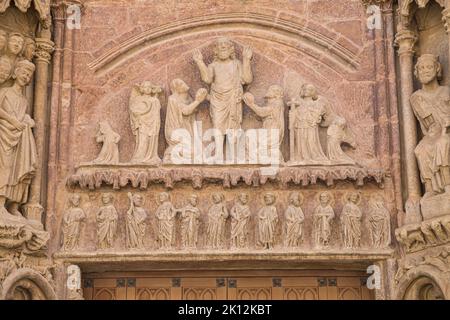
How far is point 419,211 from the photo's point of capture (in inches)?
405

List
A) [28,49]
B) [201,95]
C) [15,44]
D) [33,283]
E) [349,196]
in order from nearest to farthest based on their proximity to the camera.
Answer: [33,283] → [15,44] → [349,196] → [28,49] → [201,95]

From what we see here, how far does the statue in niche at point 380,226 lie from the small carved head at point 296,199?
2.32 feet

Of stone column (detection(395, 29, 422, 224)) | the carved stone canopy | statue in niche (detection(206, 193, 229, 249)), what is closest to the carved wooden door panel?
statue in niche (detection(206, 193, 229, 249))

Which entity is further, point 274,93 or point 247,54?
point 247,54

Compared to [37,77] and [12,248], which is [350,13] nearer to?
[37,77]

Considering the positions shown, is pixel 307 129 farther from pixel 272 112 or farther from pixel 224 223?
pixel 224 223

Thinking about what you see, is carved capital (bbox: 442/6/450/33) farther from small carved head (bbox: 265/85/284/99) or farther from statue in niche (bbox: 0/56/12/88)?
statue in niche (bbox: 0/56/12/88)

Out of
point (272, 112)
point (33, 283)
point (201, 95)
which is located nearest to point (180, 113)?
point (201, 95)

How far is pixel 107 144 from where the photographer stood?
10812mm

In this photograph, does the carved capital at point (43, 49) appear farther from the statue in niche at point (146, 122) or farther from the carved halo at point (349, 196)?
the carved halo at point (349, 196)

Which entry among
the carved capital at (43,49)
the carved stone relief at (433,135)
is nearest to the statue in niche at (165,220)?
the carved capital at (43,49)

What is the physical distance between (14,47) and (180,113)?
1.79 meters
